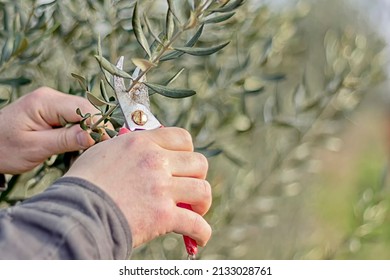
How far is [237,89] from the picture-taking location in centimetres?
177

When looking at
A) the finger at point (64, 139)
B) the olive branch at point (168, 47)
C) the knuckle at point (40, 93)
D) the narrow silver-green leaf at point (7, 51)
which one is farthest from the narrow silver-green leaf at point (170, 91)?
the narrow silver-green leaf at point (7, 51)

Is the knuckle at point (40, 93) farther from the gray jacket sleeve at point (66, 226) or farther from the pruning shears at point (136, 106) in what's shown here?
the gray jacket sleeve at point (66, 226)

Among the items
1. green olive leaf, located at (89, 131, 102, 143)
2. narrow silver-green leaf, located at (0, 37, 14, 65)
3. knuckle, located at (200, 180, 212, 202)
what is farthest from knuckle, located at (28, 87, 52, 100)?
knuckle, located at (200, 180, 212, 202)

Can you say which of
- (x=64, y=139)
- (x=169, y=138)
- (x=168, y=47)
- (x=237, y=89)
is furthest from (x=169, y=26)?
(x=237, y=89)

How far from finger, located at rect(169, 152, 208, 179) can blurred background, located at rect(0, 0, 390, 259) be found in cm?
32

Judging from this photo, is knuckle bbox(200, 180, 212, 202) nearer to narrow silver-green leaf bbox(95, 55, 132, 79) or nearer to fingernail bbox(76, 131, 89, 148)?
narrow silver-green leaf bbox(95, 55, 132, 79)

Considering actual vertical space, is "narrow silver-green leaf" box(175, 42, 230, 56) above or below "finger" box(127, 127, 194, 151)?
above

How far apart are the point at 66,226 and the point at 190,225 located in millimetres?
182

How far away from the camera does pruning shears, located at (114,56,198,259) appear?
102 cm

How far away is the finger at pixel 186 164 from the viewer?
0.99 m

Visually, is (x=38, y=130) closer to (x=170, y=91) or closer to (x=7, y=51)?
(x=7, y=51)
